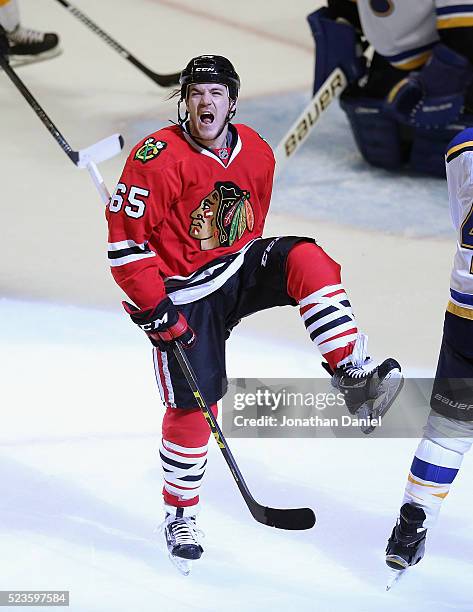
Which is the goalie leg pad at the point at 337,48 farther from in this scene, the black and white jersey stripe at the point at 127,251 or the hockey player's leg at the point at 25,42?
the black and white jersey stripe at the point at 127,251

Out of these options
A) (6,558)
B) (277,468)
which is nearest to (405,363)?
(277,468)

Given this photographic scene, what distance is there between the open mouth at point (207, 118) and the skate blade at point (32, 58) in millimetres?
3193

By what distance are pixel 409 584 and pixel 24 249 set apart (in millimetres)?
1977

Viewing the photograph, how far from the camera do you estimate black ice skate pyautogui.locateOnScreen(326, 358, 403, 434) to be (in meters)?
2.14

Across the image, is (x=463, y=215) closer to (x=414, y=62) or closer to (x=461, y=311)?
(x=461, y=311)

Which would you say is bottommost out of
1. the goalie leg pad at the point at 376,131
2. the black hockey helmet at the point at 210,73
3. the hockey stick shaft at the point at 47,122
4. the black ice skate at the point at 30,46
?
the black ice skate at the point at 30,46

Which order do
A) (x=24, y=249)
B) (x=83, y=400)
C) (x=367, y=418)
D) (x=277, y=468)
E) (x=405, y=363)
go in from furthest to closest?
(x=24, y=249) → (x=405, y=363) → (x=83, y=400) → (x=277, y=468) → (x=367, y=418)

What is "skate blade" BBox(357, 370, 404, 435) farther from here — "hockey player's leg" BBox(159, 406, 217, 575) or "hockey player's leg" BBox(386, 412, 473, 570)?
"hockey player's leg" BBox(159, 406, 217, 575)

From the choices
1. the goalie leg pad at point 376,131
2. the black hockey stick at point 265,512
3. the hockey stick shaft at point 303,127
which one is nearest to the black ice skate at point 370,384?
the black hockey stick at point 265,512

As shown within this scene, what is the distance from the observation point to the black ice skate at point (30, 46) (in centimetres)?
518

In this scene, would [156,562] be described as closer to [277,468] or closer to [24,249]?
[277,468]

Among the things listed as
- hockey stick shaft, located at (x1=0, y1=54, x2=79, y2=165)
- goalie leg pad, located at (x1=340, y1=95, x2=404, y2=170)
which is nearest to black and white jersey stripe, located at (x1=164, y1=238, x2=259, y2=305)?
hockey stick shaft, located at (x1=0, y1=54, x2=79, y2=165)

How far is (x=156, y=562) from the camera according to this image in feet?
8.11

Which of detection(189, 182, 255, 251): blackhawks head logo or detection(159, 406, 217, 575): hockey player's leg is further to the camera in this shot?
detection(159, 406, 217, 575): hockey player's leg
